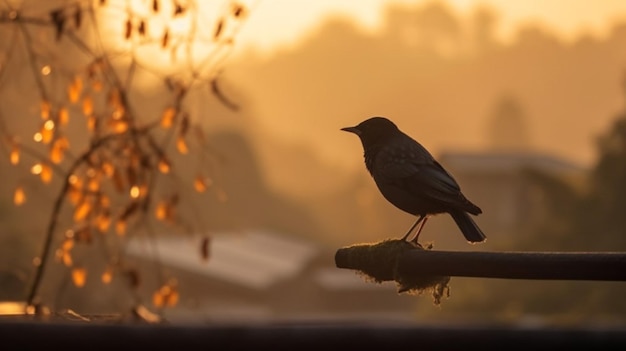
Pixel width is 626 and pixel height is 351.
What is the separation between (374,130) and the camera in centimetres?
700

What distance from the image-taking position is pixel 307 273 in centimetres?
5562

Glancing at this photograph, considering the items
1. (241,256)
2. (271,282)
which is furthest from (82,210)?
(241,256)

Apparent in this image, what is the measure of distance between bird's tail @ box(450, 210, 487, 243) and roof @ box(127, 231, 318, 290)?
29015mm

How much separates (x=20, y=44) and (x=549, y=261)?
5.23 m

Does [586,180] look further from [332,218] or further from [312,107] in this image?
[312,107]

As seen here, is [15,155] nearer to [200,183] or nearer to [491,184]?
[200,183]

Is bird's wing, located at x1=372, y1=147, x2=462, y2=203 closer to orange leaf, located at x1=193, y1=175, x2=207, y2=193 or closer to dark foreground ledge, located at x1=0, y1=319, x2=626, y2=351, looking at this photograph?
orange leaf, located at x1=193, y1=175, x2=207, y2=193

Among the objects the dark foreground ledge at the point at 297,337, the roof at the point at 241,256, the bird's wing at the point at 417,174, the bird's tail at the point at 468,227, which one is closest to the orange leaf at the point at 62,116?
the bird's wing at the point at 417,174

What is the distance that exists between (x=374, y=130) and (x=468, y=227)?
0.88 meters

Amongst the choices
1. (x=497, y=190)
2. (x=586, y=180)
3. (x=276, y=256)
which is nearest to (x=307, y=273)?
A: (x=276, y=256)

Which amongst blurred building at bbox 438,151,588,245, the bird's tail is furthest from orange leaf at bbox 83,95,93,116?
blurred building at bbox 438,151,588,245

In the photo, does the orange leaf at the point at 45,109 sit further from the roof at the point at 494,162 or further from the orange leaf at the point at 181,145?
the roof at the point at 494,162

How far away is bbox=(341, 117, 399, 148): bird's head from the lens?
22.7 ft


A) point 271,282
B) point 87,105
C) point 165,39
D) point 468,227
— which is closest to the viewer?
point 468,227
